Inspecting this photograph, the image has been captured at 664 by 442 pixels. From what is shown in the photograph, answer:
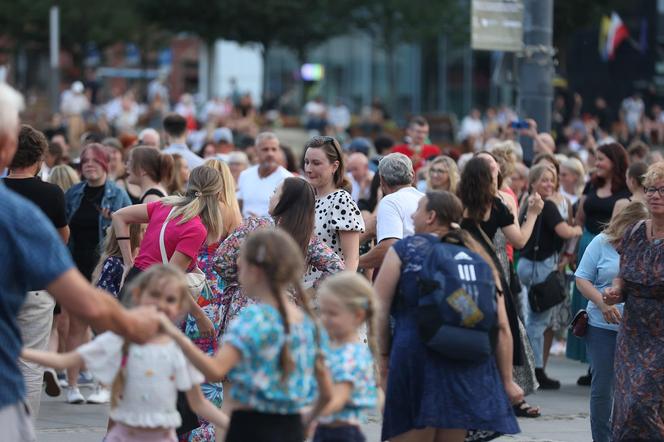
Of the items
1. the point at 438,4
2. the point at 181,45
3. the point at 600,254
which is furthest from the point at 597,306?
the point at 181,45

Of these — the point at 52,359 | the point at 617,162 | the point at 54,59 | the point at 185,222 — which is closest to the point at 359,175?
the point at 617,162

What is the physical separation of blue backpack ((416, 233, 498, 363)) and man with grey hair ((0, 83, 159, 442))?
1753 millimetres

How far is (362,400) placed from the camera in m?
5.18

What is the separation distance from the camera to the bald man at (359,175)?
13055 millimetres

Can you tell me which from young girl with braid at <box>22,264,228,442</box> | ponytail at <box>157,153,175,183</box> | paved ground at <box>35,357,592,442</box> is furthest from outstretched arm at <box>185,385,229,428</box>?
ponytail at <box>157,153,175,183</box>

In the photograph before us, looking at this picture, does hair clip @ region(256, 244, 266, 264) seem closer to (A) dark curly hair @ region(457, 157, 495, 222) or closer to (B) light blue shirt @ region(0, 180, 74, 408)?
(B) light blue shirt @ region(0, 180, 74, 408)

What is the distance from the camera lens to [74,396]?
1013 centimetres

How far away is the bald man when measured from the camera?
13.1 m

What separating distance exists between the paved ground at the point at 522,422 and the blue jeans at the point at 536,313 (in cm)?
41

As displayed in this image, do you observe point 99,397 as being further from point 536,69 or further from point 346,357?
point 536,69

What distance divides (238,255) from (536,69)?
778 centimetres

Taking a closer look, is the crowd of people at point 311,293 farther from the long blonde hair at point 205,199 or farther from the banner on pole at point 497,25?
the banner on pole at point 497,25

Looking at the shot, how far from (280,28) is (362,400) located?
122ft

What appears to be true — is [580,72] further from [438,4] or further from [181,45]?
[181,45]
